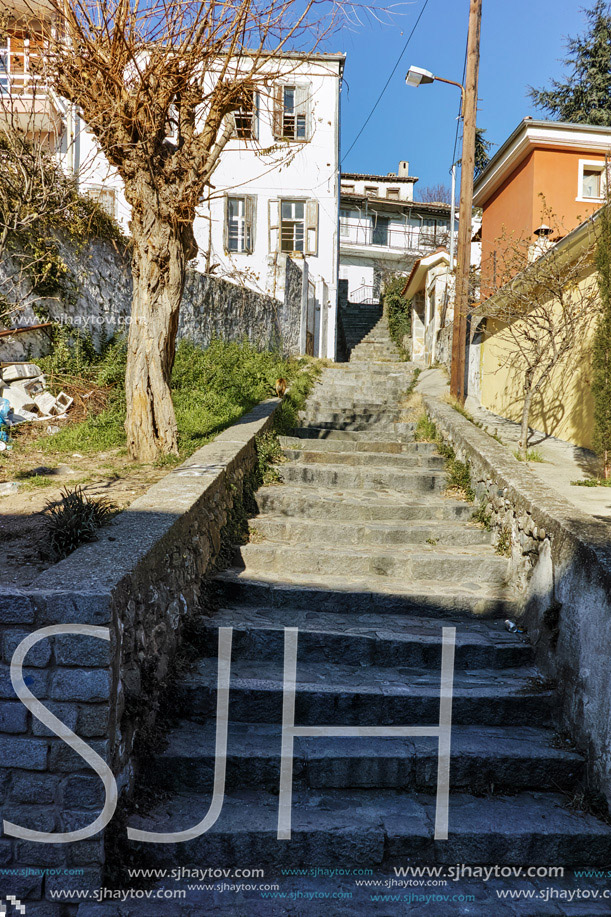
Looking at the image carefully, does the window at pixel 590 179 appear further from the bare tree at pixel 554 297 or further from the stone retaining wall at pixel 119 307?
the stone retaining wall at pixel 119 307

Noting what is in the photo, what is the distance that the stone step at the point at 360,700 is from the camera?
3.54 m

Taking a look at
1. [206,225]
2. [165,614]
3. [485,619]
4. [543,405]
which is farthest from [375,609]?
[206,225]

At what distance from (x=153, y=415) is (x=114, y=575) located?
2.88 meters

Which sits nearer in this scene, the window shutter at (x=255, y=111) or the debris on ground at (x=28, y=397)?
the window shutter at (x=255, y=111)

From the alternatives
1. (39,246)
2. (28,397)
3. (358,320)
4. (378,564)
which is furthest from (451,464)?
(358,320)

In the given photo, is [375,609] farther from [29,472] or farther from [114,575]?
[29,472]

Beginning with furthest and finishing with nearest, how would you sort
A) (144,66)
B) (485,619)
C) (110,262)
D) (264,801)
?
(110,262) → (144,66) → (485,619) → (264,801)

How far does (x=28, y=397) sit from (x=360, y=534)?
12.6 ft

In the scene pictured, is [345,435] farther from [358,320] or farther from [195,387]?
[358,320]

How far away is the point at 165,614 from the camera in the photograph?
11.5ft

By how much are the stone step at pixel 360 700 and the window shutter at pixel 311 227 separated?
14.4m

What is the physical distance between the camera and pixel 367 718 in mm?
3570

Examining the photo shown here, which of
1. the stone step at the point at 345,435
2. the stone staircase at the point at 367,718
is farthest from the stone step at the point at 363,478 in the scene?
the stone step at the point at 345,435

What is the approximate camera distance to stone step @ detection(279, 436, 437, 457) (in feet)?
23.6
